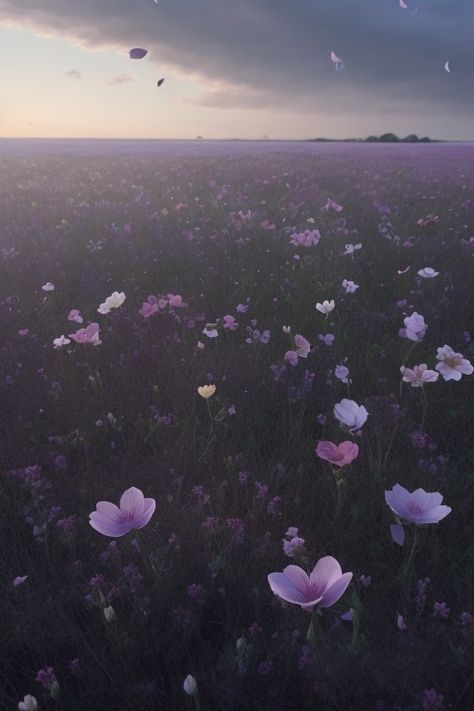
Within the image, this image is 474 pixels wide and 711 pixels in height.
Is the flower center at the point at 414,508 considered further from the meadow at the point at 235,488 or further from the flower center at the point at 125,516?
the flower center at the point at 125,516

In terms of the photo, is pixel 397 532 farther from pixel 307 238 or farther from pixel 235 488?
pixel 307 238

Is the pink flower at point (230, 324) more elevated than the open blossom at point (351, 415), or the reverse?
the open blossom at point (351, 415)

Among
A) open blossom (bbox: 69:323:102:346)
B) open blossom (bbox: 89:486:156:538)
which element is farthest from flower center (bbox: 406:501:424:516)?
open blossom (bbox: 69:323:102:346)

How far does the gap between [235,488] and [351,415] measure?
62cm

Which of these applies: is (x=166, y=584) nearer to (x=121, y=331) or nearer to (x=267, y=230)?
(x=121, y=331)

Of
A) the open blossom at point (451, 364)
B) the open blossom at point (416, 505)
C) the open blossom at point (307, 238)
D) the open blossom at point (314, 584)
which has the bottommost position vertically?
the open blossom at point (314, 584)

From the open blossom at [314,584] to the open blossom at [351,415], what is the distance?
0.75 m

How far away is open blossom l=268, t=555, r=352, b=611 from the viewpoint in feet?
4.65

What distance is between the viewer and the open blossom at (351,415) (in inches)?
84.0

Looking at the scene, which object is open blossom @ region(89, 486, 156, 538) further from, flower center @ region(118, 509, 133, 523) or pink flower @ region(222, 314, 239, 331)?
pink flower @ region(222, 314, 239, 331)

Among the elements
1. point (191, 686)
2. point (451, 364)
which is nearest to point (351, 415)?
point (451, 364)

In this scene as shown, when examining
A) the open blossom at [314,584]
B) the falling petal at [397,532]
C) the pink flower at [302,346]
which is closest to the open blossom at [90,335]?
the pink flower at [302,346]

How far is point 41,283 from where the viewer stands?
523cm

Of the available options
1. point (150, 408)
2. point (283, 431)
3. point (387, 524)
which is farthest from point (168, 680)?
point (150, 408)
